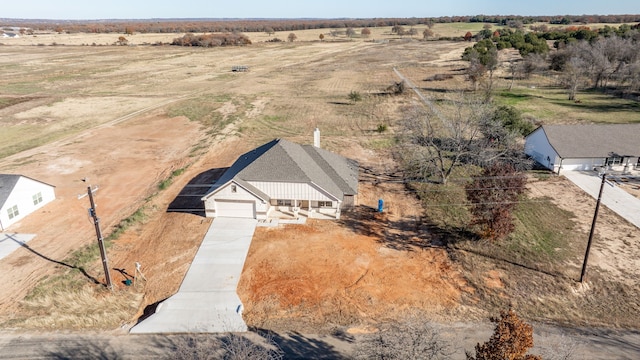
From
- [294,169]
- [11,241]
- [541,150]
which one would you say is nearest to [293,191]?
[294,169]

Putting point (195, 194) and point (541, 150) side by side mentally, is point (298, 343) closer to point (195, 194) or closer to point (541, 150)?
point (195, 194)

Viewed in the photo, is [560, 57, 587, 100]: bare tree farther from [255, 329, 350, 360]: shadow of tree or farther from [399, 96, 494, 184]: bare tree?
[255, 329, 350, 360]: shadow of tree

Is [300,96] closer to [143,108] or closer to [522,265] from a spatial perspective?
[143,108]

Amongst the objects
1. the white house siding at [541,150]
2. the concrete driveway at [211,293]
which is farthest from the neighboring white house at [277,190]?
the white house siding at [541,150]

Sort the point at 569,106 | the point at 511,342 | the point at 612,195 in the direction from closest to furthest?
the point at 511,342
the point at 612,195
the point at 569,106

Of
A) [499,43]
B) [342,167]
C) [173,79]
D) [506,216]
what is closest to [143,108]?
[173,79]
